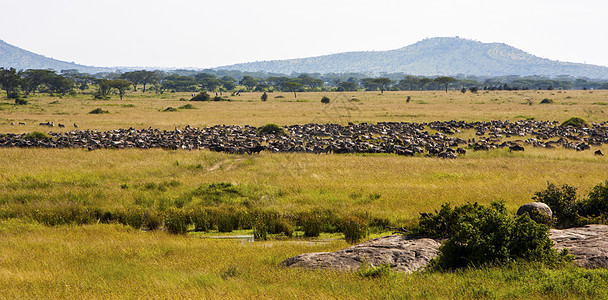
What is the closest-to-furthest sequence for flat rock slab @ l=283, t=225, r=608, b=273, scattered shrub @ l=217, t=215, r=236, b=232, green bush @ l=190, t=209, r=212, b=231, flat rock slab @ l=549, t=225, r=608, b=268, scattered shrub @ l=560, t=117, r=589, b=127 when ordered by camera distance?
flat rock slab @ l=549, t=225, r=608, b=268, flat rock slab @ l=283, t=225, r=608, b=273, scattered shrub @ l=217, t=215, r=236, b=232, green bush @ l=190, t=209, r=212, b=231, scattered shrub @ l=560, t=117, r=589, b=127

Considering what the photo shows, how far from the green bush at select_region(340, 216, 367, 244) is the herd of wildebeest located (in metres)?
18.0

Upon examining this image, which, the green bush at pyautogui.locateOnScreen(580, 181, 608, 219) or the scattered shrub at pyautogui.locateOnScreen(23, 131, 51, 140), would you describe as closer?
the green bush at pyautogui.locateOnScreen(580, 181, 608, 219)

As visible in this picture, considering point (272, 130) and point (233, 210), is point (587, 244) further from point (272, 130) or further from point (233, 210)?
point (272, 130)

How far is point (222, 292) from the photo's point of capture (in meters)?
8.44

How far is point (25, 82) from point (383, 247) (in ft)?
475

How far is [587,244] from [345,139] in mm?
30705

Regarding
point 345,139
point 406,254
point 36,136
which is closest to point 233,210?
point 406,254

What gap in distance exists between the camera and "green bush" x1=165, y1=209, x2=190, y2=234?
628 inches

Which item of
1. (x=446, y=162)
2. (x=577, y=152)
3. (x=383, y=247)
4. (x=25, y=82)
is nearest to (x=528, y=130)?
(x=577, y=152)

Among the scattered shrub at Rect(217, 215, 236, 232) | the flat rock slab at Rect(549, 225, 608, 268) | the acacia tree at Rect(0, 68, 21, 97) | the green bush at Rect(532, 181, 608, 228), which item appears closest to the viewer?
the flat rock slab at Rect(549, 225, 608, 268)

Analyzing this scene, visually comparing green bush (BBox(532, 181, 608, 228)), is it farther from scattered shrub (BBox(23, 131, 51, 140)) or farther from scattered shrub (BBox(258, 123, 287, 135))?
scattered shrub (BBox(23, 131, 51, 140))

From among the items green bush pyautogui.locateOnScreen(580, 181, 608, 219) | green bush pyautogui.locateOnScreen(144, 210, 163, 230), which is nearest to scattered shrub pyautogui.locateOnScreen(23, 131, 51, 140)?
green bush pyautogui.locateOnScreen(144, 210, 163, 230)

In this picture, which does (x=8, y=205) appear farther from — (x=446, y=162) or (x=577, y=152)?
(x=577, y=152)

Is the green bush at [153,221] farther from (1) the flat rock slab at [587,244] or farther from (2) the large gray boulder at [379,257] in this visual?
(1) the flat rock slab at [587,244]
